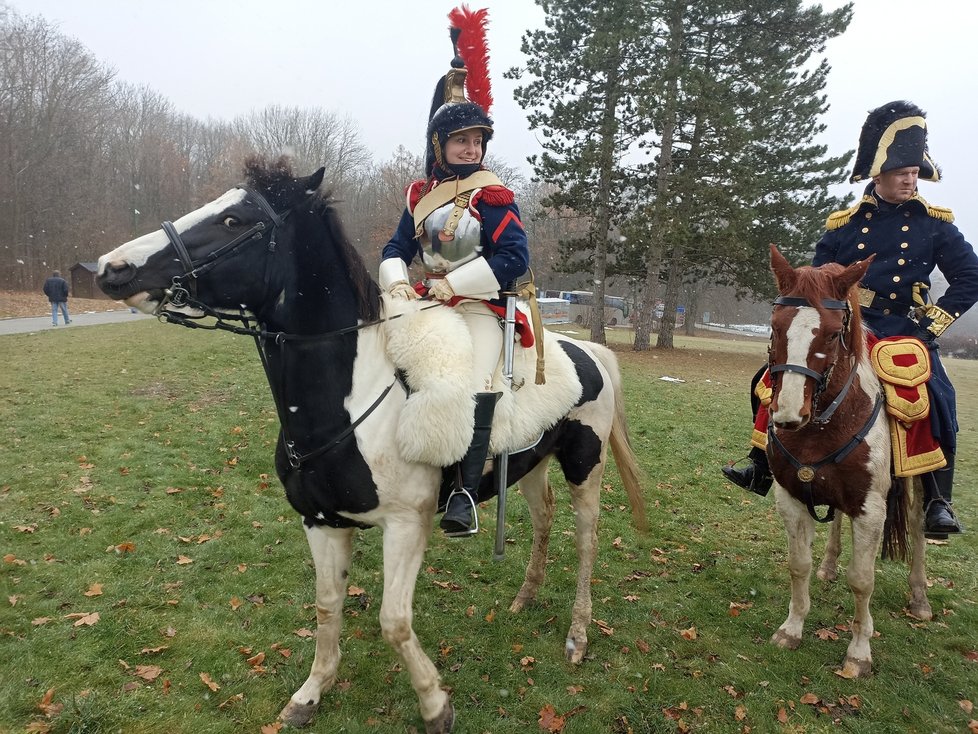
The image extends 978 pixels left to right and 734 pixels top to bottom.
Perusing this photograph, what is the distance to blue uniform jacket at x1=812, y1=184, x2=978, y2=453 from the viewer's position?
4078mm

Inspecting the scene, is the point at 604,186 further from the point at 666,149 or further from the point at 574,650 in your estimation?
the point at 574,650

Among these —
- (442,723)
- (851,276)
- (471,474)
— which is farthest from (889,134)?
(442,723)

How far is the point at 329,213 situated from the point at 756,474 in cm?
409

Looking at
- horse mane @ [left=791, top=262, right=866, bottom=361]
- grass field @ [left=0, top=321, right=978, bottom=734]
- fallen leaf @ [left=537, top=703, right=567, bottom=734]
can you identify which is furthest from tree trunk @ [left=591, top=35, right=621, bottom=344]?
fallen leaf @ [left=537, top=703, right=567, bottom=734]

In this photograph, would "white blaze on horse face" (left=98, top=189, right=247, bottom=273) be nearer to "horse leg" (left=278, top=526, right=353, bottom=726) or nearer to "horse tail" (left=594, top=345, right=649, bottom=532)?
"horse leg" (left=278, top=526, right=353, bottom=726)

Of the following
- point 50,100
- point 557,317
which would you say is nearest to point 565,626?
point 557,317

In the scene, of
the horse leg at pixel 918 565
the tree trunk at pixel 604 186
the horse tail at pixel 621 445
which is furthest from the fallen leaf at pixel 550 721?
the tree trunk at pixel 604 186

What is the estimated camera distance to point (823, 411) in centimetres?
368

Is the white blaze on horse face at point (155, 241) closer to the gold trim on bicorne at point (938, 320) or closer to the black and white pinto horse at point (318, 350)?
the black and white pinto horse at point (318, 350)

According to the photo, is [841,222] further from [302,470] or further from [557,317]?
[557,317]

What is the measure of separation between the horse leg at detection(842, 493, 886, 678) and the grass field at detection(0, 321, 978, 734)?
154 millimetres

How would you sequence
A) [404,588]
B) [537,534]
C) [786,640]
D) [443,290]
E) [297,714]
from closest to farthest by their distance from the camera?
[404,588] < [443,290] < [297,714] < [786,640] < [537,534]

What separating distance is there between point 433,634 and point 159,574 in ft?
8.17

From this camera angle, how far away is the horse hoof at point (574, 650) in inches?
157
